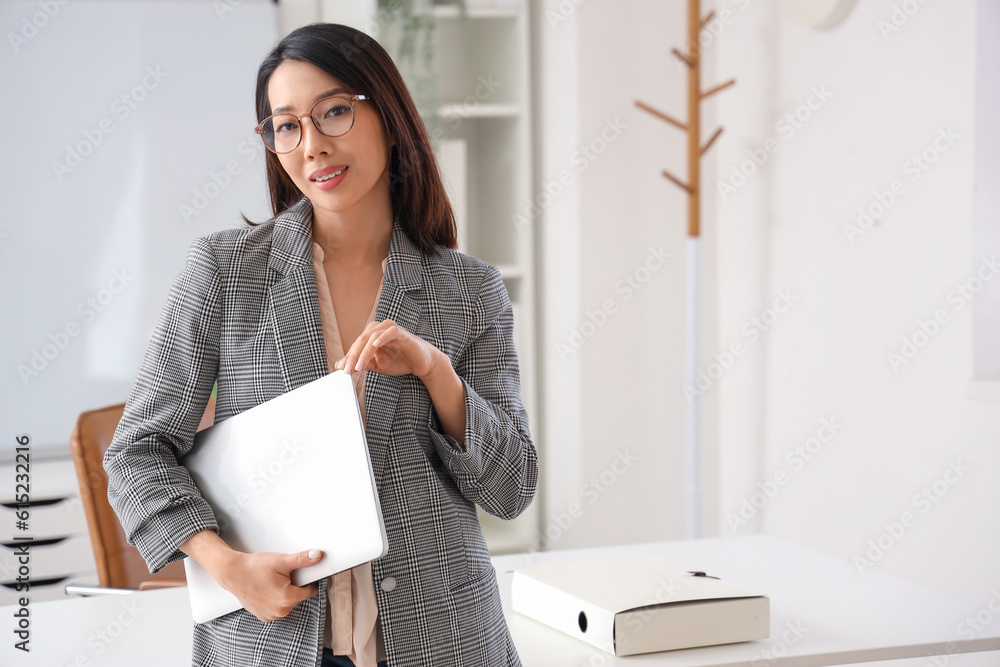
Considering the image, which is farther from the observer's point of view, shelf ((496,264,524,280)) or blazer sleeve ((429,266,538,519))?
shelf ((496,264,524,280))

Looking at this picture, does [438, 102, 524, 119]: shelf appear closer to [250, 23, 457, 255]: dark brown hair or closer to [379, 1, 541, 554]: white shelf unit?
[379, 1, 541, 554]: white shelf unit

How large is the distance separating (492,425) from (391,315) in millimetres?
175

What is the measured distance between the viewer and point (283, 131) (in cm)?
104

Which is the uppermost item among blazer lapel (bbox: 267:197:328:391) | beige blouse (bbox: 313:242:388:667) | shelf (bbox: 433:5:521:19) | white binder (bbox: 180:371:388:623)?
shelf (bbox: 433:5:521:19)

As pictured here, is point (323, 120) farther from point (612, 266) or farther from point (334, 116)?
point (612, 266)

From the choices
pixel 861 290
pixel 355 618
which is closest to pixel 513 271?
pixel 861 290

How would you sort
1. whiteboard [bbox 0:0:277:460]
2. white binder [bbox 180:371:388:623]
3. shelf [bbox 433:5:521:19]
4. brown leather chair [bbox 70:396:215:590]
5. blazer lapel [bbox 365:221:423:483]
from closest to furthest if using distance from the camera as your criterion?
white binder [bbox 180:371:388:623] → blazer lapel [bbox 365:221:423:483] → brown leather chair [bbox 70:396:215:590] → whiteboard [bbox 0:0:277:460] → shelf [bbox 433:5:521:19]

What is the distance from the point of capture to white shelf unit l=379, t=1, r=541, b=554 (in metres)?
2.95

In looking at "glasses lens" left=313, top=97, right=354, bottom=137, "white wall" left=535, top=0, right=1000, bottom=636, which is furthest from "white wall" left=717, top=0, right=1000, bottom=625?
"glasses lens" left=313, top=97, right=354, bottom=137

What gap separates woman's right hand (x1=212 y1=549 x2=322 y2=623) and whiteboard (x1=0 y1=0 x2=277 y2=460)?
2122 mm

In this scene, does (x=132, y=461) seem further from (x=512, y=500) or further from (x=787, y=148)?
(x=787, y=148)

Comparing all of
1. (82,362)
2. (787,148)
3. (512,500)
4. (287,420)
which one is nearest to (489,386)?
(512,500)

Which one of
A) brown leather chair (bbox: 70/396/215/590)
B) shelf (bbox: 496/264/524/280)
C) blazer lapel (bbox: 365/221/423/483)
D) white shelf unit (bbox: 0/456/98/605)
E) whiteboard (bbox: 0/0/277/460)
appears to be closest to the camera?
blazer lapel (bbox: 365/221/423/483)

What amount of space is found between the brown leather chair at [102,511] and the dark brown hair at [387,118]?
0.95m
